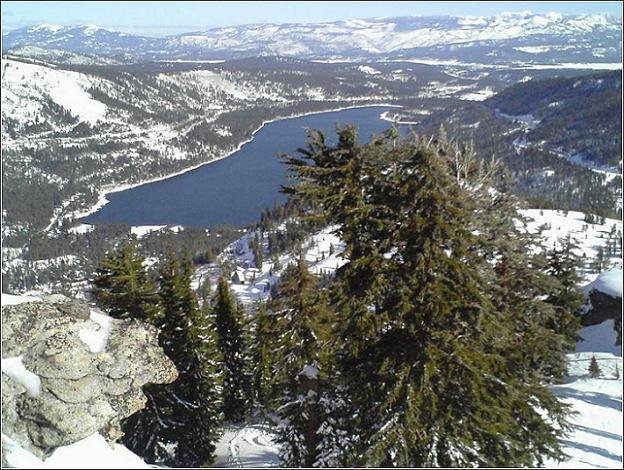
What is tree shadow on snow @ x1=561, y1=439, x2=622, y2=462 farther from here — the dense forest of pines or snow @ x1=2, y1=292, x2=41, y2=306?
snow @ x1=2, y1=292, x2=41, y2=306

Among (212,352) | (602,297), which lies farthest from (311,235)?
(212,352)

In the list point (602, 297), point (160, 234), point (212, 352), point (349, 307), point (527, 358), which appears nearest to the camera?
point (349, 307)

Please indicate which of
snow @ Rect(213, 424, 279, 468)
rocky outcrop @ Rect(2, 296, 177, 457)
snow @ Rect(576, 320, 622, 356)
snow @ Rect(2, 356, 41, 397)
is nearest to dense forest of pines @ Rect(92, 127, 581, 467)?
rocky outcrop @ Rect(2, 296, 177, 457)

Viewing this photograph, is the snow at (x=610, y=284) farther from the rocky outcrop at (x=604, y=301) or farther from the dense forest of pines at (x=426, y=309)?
the dense forest of pines at (x=426, y=309)

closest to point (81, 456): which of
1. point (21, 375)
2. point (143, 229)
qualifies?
point (21, 375)

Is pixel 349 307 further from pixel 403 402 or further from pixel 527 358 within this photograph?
pixel 527 358

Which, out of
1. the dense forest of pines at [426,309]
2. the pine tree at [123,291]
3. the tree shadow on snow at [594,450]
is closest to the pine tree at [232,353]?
the pine tree at [123,291]
